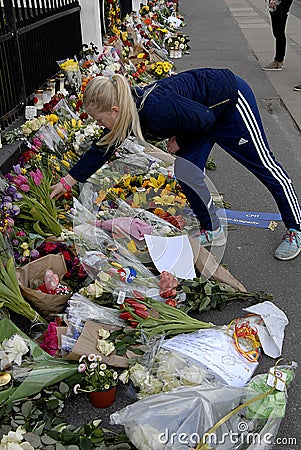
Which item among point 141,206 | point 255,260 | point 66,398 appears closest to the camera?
point 66,398

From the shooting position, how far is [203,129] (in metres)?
2.93

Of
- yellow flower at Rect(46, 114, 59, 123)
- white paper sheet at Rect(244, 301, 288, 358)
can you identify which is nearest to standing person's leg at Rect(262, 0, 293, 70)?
yellow flower at Rect(46, 114, 59, 123)

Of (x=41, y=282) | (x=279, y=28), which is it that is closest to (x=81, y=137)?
(x=41, y=282)

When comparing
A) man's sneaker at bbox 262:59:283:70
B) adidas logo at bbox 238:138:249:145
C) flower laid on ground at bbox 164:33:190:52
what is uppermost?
adidas logo at bbox 238:138:249:145

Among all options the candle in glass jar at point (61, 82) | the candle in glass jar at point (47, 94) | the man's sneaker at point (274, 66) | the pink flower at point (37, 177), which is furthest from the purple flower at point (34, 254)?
the man's sneaker at point (274, 66)

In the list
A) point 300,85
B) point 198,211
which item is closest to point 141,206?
point 198,211

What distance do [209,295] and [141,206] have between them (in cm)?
99

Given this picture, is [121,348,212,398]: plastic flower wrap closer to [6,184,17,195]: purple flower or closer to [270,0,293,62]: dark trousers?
[6,184,17,195]: purple flower

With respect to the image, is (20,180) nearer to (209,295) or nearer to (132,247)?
(132,247)

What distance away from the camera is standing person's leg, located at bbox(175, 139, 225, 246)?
129 inches

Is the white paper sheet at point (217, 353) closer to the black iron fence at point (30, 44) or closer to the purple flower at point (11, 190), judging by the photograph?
the purple flower at point (11, 190)

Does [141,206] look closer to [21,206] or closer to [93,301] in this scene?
[21,206]

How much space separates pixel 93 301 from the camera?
9.15ft

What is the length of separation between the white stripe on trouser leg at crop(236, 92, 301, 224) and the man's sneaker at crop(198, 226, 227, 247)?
473mm
